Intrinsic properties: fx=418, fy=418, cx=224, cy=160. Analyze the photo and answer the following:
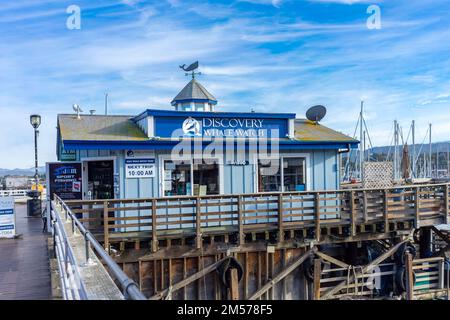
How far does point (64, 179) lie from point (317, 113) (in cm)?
908

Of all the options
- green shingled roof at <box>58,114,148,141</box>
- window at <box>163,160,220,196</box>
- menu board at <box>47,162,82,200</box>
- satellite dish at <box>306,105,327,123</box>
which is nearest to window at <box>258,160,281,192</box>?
window at <box>163,160,220,196</box>

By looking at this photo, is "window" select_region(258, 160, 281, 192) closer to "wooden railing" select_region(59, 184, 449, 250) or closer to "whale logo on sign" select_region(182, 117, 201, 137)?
"wooden railing" select_region(59, 184, 449, 250)

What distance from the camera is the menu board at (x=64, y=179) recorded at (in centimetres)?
1297

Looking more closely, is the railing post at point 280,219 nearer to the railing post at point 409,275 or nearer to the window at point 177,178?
the window at point 177,178

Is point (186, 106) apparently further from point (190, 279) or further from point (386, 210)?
point (386, 210)

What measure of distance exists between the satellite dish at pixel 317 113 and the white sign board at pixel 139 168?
695cm

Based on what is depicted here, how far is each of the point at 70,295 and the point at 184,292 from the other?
740 centimetres

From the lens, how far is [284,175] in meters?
12.6

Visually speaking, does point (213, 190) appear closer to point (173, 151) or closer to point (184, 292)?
point (173, 151)

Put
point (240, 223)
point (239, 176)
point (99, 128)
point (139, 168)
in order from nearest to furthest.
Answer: point (240, 223) < point (139, 168) < point (99, 128) < point (239, 176)

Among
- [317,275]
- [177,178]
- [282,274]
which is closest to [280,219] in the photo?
[282,274]
